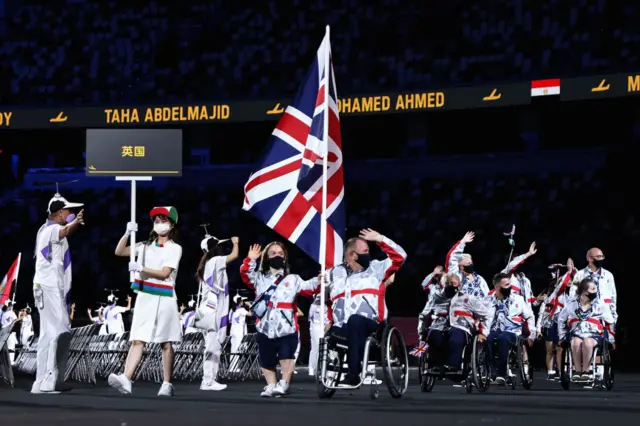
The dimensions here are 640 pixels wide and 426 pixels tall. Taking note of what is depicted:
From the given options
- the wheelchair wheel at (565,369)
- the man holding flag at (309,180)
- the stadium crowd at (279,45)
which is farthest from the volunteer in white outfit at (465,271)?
the stadium crowd at (279,45)

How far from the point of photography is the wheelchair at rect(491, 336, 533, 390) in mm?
16953

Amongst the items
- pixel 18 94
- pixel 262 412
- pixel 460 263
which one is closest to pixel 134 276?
pixel 262 412

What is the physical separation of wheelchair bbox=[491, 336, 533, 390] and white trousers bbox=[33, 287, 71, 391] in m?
6.32

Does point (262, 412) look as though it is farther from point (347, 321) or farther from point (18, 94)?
point (18, 94)

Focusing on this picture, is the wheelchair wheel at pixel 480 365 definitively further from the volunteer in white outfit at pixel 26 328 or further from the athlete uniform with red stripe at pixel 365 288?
the volunteer in white outfit at pixel 26 328

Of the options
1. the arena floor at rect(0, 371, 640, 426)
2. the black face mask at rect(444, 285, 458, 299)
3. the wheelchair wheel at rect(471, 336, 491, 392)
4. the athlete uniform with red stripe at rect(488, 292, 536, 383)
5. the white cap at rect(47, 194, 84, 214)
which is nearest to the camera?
the arena floor at rect(0, 371, 640, 426)

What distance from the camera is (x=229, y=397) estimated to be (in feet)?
42.9

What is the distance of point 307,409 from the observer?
10.8 meters

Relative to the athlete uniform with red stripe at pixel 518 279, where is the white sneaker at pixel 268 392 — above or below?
below

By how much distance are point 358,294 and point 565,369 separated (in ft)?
18.4

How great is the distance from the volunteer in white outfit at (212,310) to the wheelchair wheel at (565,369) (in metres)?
4.64

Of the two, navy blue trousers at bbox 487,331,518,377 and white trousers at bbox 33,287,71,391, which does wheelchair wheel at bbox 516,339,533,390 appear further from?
white trousers at bbox 33,287,71,391

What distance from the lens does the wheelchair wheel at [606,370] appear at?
16.7m

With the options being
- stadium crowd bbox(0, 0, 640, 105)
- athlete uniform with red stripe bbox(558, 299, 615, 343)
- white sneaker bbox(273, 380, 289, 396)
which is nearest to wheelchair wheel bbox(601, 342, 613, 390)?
athlete uniform with red stripe bbox(558, 299, 615, 343)
